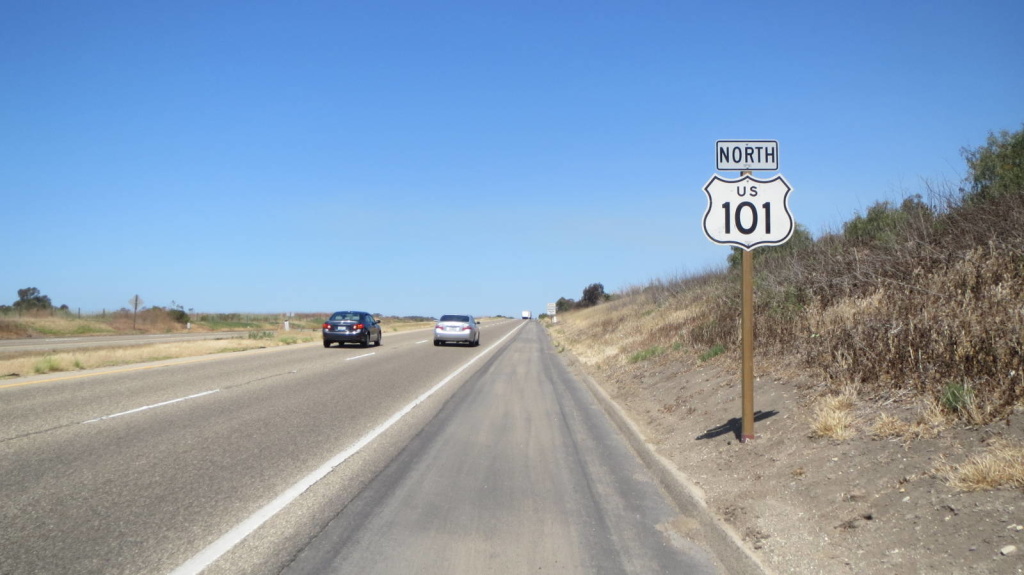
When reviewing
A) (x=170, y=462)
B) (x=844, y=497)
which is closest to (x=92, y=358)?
(x=170, y=462)

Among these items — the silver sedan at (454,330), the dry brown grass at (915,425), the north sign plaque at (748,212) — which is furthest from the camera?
the silver sedan at (454,330)

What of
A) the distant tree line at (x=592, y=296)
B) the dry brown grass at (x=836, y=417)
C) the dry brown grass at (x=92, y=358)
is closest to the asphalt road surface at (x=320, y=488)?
the dry brown grass at (x=836, y=417)

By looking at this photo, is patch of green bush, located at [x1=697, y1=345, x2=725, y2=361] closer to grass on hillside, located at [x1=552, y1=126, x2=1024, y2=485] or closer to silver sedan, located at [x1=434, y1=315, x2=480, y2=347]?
grass on hillside, located at [x1=552, y1=126, x2=1024, y2=485]

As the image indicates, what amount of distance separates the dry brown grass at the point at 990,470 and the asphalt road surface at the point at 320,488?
5.54ft

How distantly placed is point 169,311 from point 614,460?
243 feet

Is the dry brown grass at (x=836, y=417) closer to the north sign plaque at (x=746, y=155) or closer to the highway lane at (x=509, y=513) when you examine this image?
the highway lane at (x=509, y=513)

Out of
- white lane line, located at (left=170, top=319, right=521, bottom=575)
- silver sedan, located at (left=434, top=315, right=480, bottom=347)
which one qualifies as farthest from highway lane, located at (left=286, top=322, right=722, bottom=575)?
silver sedan, located at (left=434, top=315, right=480, bottom=347)

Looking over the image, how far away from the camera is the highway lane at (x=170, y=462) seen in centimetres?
512

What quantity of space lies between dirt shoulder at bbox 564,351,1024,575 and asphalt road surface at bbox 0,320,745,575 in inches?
23.1

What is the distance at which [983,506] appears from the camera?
176 inches

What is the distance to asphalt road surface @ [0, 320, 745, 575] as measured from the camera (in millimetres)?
5062

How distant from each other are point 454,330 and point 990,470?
30396 millimetres

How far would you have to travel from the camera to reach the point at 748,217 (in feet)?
25.7

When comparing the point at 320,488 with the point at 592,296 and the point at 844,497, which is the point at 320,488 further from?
the point at 592,296
